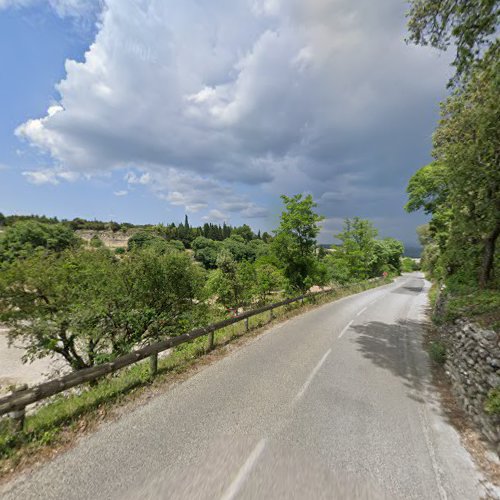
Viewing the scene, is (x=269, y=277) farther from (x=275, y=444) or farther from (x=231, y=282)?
(x=275, y=444)

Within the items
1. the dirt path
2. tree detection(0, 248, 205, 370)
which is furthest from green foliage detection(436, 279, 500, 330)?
the dirt path

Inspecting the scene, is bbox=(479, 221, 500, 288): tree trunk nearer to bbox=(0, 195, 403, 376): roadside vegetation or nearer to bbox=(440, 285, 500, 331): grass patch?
bbox=(440, 285, 500, 331): grass patch

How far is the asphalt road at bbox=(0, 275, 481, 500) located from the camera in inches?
131

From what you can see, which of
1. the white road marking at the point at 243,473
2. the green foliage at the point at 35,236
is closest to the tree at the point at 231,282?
the white road marking at the point at 243,473

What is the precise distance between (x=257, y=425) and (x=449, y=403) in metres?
4.81

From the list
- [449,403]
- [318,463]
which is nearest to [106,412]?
[318,463]

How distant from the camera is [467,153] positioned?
358 inches

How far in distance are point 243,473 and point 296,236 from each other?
14.0m

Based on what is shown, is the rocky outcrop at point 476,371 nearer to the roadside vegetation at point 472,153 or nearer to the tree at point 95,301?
the roadside vegetation at point 472,153

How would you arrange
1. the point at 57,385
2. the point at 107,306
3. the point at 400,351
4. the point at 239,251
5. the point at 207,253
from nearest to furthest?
the point at 57,385
the point at 400,351
the point at 107,306
the point at 207,253
the point at 239,251

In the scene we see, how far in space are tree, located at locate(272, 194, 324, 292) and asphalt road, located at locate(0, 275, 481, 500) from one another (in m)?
9.65

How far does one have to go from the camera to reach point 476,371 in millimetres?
5270

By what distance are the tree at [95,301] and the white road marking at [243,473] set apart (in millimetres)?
7600

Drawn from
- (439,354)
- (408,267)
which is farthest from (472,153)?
(408,267)
